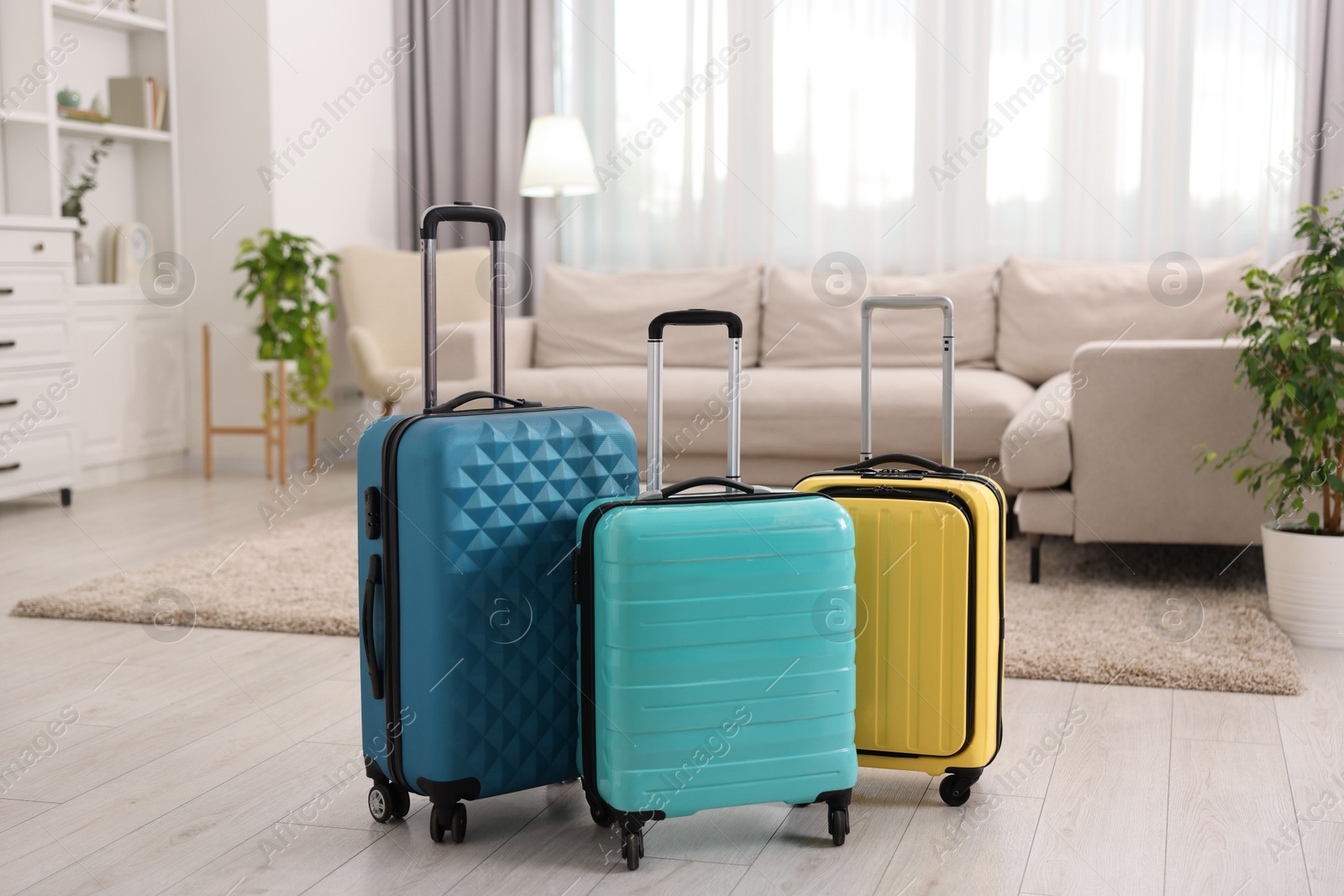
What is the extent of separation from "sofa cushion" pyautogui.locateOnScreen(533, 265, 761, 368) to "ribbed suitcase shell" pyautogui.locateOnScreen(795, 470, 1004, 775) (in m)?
2.67

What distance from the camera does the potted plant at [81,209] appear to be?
4430 mm

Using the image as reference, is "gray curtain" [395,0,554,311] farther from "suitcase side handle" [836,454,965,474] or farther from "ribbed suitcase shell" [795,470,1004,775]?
"ribbed suitcase shell" [795,470,1004,775]

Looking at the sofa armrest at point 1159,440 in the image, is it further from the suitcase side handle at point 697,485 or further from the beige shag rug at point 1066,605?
the suitcase side handle at point 697,485

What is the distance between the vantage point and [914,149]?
469 centimetres

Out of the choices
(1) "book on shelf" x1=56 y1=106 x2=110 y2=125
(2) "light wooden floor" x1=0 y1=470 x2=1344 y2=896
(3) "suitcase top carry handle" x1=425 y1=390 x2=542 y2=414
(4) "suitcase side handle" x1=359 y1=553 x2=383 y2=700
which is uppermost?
(1) "book on shelf" x1=56 y1=106 x2=110 y2=125

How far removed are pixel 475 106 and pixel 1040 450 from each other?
3.21m

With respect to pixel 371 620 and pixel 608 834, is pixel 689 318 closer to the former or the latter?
pixel 371 620

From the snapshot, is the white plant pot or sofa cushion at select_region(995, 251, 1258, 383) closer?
the white plant pot

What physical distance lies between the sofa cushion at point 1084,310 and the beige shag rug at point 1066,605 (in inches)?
29.8

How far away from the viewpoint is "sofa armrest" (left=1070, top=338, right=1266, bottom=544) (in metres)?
2.76

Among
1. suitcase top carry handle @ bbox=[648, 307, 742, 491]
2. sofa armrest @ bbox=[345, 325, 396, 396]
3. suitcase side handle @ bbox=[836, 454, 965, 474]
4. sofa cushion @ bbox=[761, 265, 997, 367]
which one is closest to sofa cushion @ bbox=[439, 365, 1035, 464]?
sofa cushion @ bbox=[761, 265, 997, 367]

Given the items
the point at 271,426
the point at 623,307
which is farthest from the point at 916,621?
the point at 271,426

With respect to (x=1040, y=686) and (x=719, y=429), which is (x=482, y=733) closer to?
(x=1040, y=686)

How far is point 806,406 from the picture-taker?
349 centimetres
